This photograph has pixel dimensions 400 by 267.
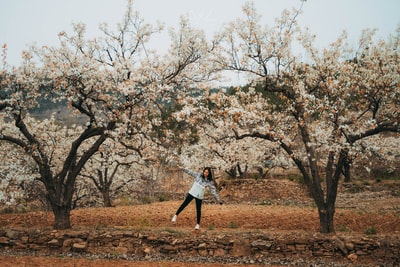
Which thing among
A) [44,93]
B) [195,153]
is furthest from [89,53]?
[195,153]

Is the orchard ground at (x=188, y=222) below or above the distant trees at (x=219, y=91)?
below

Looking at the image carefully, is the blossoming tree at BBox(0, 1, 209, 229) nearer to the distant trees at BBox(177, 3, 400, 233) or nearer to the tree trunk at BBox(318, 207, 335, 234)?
the distant trees at BBox(177, 3, 400, 233)

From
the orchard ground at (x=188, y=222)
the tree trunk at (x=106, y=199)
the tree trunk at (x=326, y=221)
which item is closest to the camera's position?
the orchard ground at (x=188, y=222)

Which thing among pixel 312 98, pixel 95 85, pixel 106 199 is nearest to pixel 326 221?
pixel 312 98

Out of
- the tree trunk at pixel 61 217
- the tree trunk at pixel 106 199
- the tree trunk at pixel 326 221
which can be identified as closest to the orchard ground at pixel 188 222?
the tree trunk at pixel 61 217

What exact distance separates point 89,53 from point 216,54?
497cm

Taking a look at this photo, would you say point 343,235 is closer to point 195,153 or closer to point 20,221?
point 20,221

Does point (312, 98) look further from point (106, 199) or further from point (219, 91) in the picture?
point (106, 199)

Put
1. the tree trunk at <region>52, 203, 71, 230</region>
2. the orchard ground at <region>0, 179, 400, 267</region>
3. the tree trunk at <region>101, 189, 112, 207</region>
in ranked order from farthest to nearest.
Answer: the tree trunk at <region>101, 189, 112, 207</region>
the tree trunk at <region>52, 203, 71, 230</region>
the orchard ground at <region>0, 179, 400, 267</region>

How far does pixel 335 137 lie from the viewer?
445 inches

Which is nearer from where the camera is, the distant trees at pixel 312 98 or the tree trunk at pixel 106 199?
the distant trees at pixel 312 98

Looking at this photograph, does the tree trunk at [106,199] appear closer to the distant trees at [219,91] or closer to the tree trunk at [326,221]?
the distant trees at [219,91]

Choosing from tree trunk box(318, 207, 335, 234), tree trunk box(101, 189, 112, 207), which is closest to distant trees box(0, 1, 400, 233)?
tree trunk box(318, 207, 335, 234)

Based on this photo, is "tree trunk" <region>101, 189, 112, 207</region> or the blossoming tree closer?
the blossoming tree
